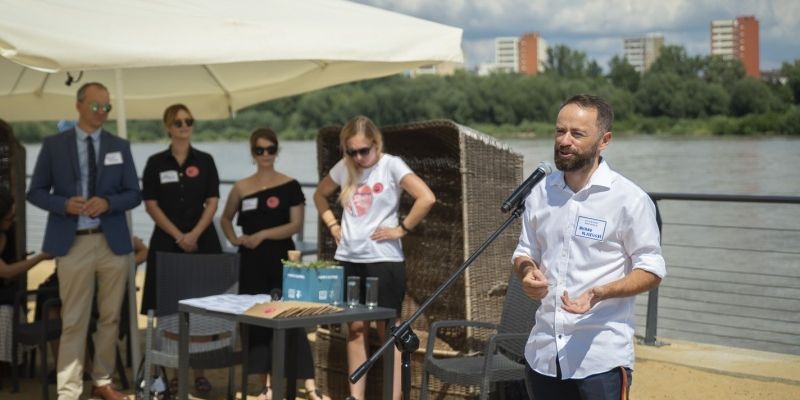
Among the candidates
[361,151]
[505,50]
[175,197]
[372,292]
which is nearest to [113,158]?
[175,197]

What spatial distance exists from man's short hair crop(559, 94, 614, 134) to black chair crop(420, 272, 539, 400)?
184 cm

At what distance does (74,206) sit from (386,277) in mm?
1537

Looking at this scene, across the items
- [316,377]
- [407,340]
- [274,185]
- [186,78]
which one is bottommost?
[316,377]

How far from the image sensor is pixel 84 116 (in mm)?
5711

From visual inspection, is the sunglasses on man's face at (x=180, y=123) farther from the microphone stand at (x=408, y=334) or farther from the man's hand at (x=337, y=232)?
the microphone stand at (x=408, y=334)

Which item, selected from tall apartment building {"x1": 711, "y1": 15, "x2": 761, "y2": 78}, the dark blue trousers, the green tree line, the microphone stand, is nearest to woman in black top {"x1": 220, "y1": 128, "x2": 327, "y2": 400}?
the microphone stand

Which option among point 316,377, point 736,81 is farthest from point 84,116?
point 736,81

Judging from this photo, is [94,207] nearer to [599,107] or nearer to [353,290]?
[353,290]

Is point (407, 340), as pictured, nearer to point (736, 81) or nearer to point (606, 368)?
point (606, 368)

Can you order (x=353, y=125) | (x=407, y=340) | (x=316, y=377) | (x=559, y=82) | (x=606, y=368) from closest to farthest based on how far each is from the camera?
(x=606, y=368) → (x=407, y=340) → (x=353, y=125) → (x=316, y=377) → (x=559, y=82)

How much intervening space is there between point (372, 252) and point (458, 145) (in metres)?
0.69

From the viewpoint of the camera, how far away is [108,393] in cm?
589

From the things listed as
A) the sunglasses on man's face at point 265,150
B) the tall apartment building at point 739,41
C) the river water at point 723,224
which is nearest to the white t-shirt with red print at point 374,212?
the sunglasses on man's face at point 265,150

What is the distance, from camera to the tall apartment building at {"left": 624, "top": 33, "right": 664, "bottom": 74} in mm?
18236
